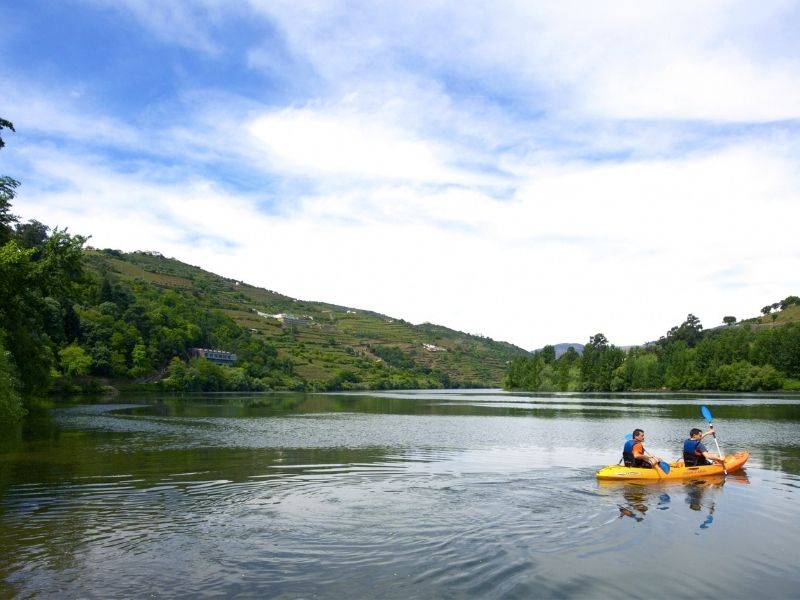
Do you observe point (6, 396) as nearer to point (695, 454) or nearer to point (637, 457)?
point (637, 457)

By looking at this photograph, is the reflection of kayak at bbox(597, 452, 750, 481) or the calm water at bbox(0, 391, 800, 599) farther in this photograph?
the reflection of kayak at bbox(597, 452, 750, 481)

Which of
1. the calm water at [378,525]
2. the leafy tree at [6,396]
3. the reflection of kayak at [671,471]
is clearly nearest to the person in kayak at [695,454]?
the reflection of kayak at [671,471]

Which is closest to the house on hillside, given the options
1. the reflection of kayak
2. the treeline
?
the treeline

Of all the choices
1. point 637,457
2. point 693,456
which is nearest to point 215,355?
point 693,456

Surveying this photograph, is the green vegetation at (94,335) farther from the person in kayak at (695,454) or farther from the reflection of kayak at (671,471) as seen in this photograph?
the person in kayak at (695,454)

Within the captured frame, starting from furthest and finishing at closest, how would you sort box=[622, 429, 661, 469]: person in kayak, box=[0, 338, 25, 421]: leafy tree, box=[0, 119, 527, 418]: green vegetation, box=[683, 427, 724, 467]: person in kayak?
box=[0, 338, 25, 421]: leafy tree
box=[0, 119, 527, 418]: green vegetation
box=[683, 427, 724, 467]: person in kayak
box=[622, 429, 661, 469]: person in kayak

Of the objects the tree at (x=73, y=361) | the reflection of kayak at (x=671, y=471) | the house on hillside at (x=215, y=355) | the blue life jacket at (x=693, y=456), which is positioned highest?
the house on hillside at (x=215, y=355)

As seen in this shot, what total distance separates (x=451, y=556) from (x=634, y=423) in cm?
4866

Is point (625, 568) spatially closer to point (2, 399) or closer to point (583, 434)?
point (583, 434)

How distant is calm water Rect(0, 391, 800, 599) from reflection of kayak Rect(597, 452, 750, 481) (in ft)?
1.89

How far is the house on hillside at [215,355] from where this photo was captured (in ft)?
552

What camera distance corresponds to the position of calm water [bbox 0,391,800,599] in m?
12.4

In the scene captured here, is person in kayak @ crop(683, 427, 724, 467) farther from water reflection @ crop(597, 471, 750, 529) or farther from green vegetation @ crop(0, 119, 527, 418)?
green vegetation @ crop(0, 119, 527, 418)

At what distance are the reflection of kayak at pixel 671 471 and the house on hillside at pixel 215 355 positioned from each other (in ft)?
502
